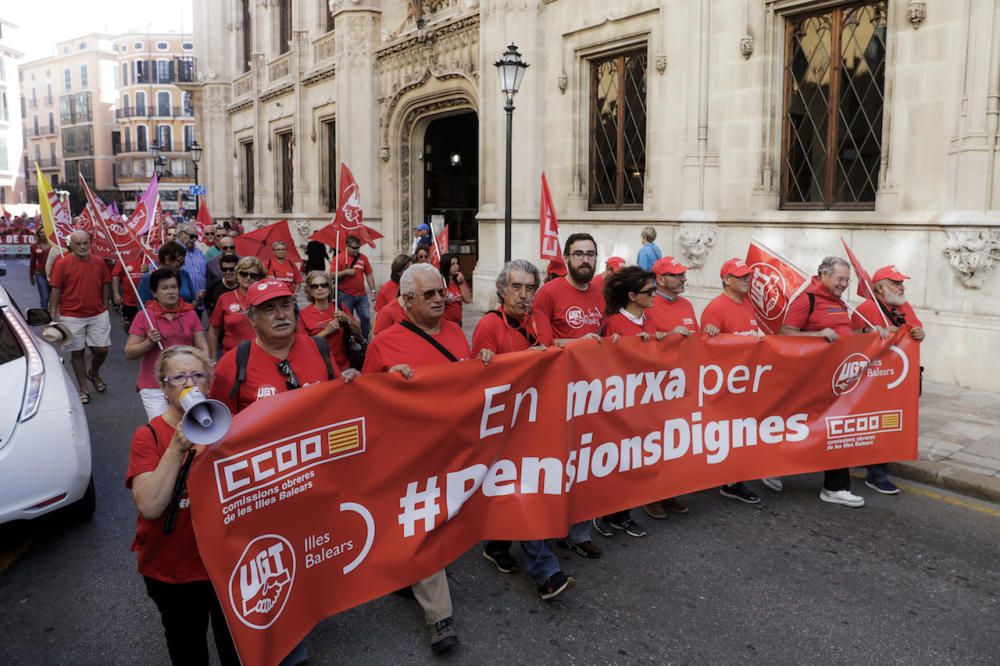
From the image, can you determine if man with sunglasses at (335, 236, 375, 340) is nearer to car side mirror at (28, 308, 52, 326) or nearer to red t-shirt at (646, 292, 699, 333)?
car side mirror at (28, 308, 52, 326)

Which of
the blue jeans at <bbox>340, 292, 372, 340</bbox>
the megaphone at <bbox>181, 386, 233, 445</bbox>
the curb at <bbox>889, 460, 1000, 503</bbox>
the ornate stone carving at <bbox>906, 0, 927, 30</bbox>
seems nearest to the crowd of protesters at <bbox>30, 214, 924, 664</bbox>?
the megaphone at <bbox>181, 386, 233, 445</bbox>

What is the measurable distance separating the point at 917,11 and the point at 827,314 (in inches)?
213

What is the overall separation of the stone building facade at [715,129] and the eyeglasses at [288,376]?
7880mm

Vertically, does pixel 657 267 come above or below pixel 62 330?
above

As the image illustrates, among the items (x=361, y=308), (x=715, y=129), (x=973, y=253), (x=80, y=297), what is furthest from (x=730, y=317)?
(x=80, y=297)

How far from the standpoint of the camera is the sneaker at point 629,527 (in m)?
5.20

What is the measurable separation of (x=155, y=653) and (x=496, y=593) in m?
1.75

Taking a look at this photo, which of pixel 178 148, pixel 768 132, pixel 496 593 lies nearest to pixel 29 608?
pixel 496 593

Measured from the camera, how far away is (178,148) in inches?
3236

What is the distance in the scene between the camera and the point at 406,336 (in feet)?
13.8

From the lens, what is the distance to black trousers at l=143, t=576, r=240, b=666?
3.00 m

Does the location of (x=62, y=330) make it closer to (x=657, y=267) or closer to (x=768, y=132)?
(x=657, y=267)

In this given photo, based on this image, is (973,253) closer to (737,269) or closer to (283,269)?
(737,269)

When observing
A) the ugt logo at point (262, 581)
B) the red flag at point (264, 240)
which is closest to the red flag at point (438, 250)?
the red flag at point (264, 240)
